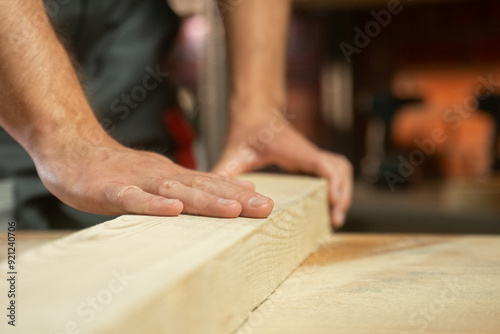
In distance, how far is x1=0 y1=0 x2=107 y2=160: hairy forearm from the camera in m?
0.73

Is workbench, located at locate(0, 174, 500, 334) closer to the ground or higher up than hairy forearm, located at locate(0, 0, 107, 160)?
closer to the ground

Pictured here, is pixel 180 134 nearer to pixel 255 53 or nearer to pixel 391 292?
pixel 255 53

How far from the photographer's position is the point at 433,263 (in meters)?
0.70

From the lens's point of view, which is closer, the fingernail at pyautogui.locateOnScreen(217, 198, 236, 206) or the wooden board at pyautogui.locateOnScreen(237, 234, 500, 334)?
the wooden board at pyautogui.locateOnScreen(237, 234, 500, 334)

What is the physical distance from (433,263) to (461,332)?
245 millimetres

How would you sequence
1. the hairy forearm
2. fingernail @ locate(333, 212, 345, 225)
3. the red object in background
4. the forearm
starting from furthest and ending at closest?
the red object in background
the forearm
fingernail @ locate(333, 212, 345, 225)
the hairy forearm

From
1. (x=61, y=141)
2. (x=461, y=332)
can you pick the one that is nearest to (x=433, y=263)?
(x=461, y=332)

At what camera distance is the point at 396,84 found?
283cm

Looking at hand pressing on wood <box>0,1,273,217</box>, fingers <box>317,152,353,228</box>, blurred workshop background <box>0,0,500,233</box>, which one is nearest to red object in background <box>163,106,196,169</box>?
fingers <box>317,152,353,228</box>

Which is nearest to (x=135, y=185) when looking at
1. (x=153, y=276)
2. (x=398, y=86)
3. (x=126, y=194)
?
(x=126, y=194)

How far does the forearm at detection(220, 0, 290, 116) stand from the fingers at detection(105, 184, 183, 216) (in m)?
0.55

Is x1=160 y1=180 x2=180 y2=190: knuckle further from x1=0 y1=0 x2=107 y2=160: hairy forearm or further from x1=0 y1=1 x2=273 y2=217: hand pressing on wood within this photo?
x1=0 y1=0 x2=107 y2=160: hairy forearm

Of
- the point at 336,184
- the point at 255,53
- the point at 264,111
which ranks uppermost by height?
the point at 255,53

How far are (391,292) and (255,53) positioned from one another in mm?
724
